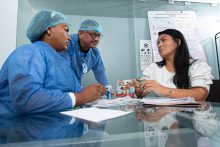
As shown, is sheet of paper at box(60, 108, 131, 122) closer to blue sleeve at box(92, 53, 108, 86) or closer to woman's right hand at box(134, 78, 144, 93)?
woman's right hand at box(134, 78, 144, 93)

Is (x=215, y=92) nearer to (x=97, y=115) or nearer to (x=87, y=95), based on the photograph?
(x=87, y=95)

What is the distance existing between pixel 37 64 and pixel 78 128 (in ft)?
1.71

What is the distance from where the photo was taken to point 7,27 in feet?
7.45

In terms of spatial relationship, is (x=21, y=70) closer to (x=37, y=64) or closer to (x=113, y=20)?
(x=37, y=64)

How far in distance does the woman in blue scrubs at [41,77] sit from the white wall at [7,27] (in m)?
1.44

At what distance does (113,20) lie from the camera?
2.84 metres

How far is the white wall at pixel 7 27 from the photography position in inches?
83.7

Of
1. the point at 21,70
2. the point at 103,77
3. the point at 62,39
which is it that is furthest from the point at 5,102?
the point at 103,77

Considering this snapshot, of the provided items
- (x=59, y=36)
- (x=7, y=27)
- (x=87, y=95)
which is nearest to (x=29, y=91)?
(x=87, y=95)

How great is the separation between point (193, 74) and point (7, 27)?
261 centimetres

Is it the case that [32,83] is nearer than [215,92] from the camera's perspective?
Yes

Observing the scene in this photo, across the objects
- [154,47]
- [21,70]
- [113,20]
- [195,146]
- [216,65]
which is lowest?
[195,146]

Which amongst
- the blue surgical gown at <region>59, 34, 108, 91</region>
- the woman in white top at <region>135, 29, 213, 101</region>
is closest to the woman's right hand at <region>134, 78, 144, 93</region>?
the woman in white top at <region>135, 29, 213, 101</region>

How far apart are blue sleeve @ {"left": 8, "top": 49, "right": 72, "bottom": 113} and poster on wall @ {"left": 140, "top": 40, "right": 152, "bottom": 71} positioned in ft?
7.28
